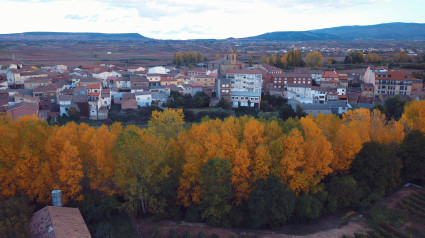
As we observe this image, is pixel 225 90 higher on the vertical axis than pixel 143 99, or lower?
higher

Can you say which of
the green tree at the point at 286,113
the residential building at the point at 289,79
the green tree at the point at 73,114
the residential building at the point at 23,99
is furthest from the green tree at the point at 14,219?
the residential building at the point at 289,79

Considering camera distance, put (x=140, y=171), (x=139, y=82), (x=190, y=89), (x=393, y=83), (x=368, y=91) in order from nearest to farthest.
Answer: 1. (x=140, y=171)
2. (x=393, y=83)
3. (x=368, y=91)
4. (x=190, y=89)
5. (x=139, y=82)

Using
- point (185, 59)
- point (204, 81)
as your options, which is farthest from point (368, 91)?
point (185, 59)

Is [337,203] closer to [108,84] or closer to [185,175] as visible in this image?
[185,175]

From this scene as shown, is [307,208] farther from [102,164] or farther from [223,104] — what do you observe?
[223,104]

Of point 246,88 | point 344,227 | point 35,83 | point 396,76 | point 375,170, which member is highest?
point 396,76

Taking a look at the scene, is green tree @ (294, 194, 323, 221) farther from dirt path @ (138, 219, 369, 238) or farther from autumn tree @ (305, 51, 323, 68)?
autumn tree @ (305, 51, 323, 68)

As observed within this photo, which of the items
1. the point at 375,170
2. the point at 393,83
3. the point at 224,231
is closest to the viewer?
the point at 224,231
